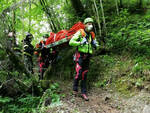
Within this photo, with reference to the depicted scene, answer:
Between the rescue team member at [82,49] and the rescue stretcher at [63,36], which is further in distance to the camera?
the rescue stretcher at [63,36]

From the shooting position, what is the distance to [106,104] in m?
4.21

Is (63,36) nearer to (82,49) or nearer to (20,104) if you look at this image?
(82,49)

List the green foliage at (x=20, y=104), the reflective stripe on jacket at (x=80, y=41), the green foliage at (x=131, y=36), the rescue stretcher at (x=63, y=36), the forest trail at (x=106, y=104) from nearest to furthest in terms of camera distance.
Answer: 1. the forest trail at (x=106, y=104)
2. the green foliage at (x=20, y=104)
3. the reflective stripe on jacket at (x=80, y=41)
4. the green foliage at (x=131, y=36)
5. the rescue stretcher at (x=63, y=36)

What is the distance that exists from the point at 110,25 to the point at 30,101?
542cm

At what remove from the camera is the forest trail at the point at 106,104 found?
363cm

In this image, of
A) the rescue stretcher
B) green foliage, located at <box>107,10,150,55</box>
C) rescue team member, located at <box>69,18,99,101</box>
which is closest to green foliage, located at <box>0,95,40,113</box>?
rescue team member, located at <box>69,18,99,101</box>

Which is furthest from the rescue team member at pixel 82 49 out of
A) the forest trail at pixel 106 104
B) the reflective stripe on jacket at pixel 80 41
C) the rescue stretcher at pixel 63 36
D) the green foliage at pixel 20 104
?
the green foliage at pixel 20 104

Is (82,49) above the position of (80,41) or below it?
below

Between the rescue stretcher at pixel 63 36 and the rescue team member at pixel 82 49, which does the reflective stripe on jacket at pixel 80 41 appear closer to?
the rescue team member at pixel 82 49

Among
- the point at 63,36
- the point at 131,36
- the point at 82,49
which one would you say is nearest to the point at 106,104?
the point at 82,49

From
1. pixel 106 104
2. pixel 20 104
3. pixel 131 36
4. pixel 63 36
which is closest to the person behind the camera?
pixel 106 104

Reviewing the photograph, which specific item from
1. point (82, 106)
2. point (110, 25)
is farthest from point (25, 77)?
point (110, 25)

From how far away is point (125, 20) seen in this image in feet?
21.8

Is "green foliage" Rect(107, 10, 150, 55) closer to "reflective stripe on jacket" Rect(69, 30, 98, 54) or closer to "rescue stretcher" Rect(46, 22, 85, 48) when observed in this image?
"rescue stretcher" Rect(46, 22, 85, 48)
